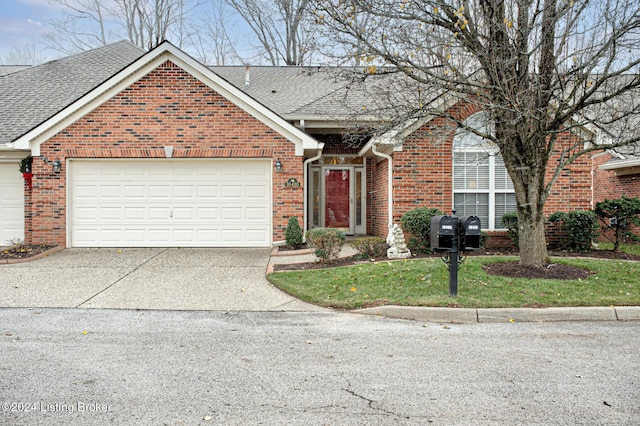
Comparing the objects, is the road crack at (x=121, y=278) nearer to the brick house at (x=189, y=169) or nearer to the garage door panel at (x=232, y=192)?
the brick house at (x=189, y=169)

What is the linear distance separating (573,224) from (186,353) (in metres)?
9.38

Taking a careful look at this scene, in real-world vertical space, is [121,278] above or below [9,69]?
below

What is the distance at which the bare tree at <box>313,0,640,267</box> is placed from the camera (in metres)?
7.29

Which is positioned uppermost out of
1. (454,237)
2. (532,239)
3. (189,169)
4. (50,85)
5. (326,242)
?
(50,85)

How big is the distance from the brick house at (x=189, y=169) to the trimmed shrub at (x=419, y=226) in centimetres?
72

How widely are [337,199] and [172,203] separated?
547 centimetres

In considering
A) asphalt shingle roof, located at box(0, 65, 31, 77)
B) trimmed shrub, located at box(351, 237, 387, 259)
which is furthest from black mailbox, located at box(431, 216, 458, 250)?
asphalt shingle roof, located at box(0, 65, 31, 77)

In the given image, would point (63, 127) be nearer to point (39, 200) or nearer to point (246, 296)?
point (39, 200)

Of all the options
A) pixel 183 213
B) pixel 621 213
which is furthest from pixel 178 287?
pixel 621 213

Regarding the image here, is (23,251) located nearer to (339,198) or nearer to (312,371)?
(339,198)

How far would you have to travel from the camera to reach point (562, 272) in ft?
26.5

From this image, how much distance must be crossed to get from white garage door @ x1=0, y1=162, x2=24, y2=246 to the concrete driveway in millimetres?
2447

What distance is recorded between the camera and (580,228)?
35.3ft

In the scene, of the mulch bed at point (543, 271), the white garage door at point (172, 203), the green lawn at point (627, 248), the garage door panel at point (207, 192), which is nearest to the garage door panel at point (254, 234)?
the white garage door at point (172, 203)
